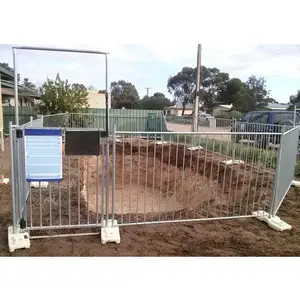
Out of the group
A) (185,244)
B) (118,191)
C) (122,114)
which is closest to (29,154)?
(185,244)

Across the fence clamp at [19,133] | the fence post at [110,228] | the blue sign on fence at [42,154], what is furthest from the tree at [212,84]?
the fence clamp at [19,133]

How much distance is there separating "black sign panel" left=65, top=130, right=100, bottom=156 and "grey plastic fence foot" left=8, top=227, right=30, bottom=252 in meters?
1.11

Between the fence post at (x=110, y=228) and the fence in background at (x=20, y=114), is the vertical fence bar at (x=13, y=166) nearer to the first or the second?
the fence post at (x=110, y=228)

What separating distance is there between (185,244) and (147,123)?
1515cm

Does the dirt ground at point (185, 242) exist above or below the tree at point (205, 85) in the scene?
below

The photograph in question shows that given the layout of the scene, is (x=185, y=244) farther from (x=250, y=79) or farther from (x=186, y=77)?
(x=250, y=79)

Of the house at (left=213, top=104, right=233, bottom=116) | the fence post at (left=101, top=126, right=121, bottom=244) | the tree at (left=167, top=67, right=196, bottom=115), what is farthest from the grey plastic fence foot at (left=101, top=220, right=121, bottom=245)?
the tree at (left=167, top=67, right=196, bottom=115)

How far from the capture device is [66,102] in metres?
16.2

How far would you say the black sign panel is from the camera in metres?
3.38

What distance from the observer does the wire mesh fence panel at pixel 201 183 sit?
14.9 feet

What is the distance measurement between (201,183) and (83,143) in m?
4.98

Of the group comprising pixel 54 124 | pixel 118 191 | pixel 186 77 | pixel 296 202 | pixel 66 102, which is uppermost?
pixel 186 77

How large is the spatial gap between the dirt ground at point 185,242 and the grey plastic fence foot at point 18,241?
7 cm

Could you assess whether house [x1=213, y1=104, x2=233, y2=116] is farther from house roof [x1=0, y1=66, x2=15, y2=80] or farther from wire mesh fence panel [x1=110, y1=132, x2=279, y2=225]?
wire mesh fence panel [x1=110, y1=132, x2=279, y2=225]
